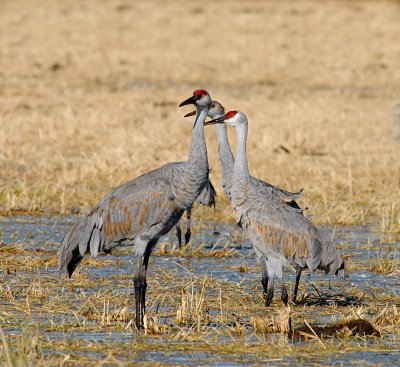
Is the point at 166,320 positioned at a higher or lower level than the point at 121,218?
lower

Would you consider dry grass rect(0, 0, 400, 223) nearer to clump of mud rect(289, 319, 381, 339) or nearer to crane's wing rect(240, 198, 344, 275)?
crane's wing rect(240, 198, 344, 275)

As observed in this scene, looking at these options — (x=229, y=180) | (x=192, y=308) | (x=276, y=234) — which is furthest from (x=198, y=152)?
(x=229, y=180)

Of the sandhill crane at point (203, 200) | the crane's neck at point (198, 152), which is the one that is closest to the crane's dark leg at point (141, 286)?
the crane's neck at point (198, 152)

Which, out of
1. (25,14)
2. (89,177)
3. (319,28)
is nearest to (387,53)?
(319,28)

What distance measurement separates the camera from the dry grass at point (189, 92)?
12.4 m

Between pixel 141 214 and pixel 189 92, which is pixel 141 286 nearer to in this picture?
pixel 141 214

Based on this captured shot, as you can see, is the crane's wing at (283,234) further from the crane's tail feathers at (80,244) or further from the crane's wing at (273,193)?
the crane's tail feathers at (80,244)

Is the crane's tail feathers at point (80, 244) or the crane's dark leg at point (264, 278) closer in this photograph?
the crane's tail feathers at point (80, 244)

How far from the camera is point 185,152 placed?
14.0 metres

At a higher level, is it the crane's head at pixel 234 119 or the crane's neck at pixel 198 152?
the crane's head at pixel 234 119

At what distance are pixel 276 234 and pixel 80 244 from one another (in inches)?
52.8

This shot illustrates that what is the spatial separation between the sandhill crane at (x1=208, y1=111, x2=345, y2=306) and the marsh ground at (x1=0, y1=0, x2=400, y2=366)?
316mm

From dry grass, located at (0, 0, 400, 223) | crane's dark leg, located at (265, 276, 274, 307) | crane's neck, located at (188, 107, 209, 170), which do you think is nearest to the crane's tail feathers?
crane's neck, located at (188, 107, 209, 170)

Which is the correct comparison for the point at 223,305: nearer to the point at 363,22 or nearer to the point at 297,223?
the point at 297,223
